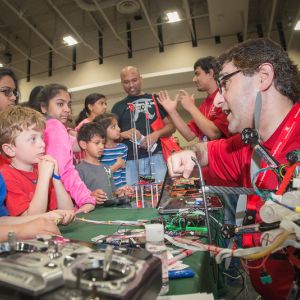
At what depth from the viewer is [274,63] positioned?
1.12 meters

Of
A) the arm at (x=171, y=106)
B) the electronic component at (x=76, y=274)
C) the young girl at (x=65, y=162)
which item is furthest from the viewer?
the arm at (x=171, y=106)

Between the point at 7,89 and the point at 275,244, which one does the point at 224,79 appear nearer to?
the point at 275,244

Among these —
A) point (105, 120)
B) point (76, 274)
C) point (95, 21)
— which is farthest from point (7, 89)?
point (95, 21)

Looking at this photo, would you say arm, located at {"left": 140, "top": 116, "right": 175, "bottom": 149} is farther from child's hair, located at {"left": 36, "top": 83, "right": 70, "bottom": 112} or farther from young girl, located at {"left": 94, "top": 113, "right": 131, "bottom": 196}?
child's hair, located at {"left": 36, "top": 83, "right": 70, "bottom": 112}

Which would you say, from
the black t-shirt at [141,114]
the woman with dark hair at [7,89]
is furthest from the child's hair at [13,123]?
the black t-shirt at [141,114]

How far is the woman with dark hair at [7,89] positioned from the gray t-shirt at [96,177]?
688 millimetres

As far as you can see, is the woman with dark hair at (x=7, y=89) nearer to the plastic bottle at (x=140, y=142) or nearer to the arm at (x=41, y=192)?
the arm at (x=41, y=192)

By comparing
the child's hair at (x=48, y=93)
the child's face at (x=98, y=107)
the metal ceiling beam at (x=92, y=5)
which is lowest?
the child's hair at (x=48, y=93)

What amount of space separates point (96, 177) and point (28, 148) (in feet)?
2.87

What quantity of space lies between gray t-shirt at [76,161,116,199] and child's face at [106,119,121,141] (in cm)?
51

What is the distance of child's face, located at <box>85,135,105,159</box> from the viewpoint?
2262 mm

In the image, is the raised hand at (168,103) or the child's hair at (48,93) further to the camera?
the raised hand at (168,103)

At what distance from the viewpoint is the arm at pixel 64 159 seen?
66.2 inches

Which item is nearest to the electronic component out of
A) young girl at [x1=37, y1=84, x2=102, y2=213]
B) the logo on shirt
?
young girl at [x1=37, y1=84, x2=102, y2=213]
